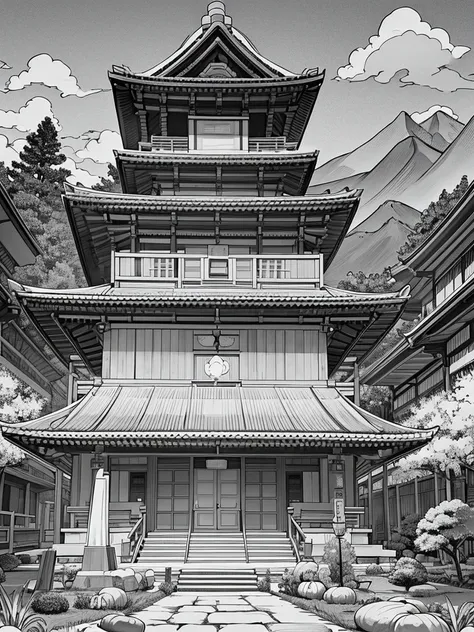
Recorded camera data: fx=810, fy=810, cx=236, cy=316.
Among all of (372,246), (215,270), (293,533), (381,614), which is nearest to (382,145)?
(372,246)

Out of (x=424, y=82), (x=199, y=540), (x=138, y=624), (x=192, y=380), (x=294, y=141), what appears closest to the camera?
(x=138, y=624)

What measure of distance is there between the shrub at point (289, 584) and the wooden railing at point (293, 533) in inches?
115

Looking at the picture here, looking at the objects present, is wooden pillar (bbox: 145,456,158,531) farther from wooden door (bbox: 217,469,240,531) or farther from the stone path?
the stone path

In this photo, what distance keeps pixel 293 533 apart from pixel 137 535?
453 centimetres

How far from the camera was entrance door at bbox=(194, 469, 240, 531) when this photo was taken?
24688mm

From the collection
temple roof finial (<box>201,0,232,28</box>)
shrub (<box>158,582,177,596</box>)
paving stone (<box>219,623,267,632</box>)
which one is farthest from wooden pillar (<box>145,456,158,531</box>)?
temple roof finial (<box>201,0,232,28</box>)

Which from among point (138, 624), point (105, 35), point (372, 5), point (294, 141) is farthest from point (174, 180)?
point (372, 5)

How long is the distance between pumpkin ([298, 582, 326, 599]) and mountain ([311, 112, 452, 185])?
362 feet

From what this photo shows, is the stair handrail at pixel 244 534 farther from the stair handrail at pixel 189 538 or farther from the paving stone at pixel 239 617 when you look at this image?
the paving stone at pixel 239 617

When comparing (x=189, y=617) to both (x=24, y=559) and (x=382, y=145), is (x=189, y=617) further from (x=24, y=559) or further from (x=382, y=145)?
(x=382, y=145)

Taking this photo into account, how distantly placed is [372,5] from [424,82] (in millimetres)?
16538

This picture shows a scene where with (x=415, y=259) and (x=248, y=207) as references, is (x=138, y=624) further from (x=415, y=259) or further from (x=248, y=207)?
(x=415, y=259)

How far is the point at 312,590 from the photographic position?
55.8 feet

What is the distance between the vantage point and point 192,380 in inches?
1025
